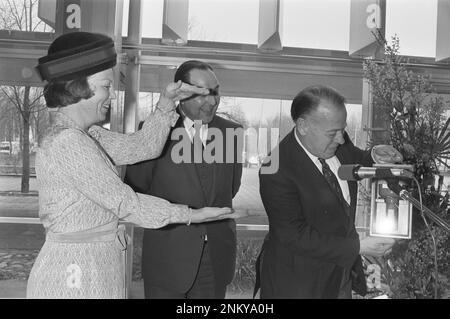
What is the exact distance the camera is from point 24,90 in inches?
160

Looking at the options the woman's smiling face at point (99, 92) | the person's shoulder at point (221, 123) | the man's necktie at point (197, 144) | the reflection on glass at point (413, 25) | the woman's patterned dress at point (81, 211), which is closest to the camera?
the woman's patterned dress at point (81, 211)

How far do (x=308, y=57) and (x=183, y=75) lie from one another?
1.55m

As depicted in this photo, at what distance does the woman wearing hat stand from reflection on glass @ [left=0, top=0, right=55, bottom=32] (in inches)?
107

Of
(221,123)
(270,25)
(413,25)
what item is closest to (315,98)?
(221,123)

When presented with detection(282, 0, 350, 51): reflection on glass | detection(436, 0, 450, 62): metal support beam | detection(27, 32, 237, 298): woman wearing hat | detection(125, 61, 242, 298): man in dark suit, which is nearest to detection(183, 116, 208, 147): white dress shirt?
detection(125, 61, 242, 298): man in dark suit

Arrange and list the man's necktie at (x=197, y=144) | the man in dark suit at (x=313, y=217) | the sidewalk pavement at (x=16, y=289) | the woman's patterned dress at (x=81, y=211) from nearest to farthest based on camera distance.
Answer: the woman's patterned dress at (x=81, y=211)
the man in dark suit at (x=313, y=217)
the man's necktie at (x=197, y=144)
the sidewalk pavement at (x=16, y=289)

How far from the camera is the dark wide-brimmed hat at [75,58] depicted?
1498 millimetres

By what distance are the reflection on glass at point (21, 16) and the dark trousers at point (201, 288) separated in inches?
91.1

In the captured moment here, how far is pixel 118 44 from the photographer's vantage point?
3.95 metres

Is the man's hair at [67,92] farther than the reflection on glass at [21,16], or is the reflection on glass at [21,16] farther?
the reflection on glass at [21,16]

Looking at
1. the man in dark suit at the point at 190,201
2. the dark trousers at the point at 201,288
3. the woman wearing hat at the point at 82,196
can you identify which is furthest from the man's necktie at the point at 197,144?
the woman wearing hat at the point at 82,196

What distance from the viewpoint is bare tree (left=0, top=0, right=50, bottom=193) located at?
402cm

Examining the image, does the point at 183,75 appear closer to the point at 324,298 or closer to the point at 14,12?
the point at 324,298

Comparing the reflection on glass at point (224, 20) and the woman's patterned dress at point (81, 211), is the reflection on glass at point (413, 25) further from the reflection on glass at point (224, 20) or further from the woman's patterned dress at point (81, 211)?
the woman's patterned dress at point (81, 211)
